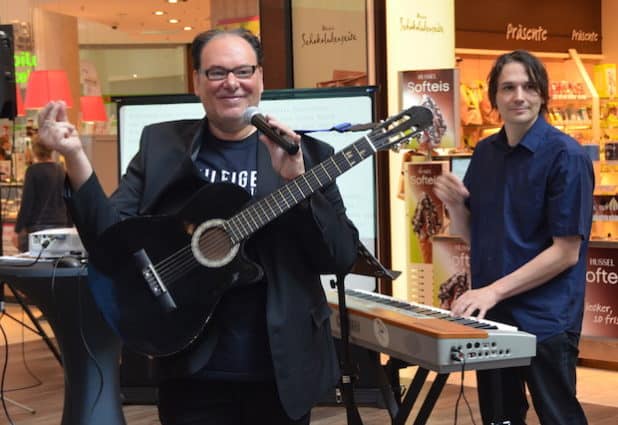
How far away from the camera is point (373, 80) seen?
6867mm

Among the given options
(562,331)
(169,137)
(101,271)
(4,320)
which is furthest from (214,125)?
(4,320)

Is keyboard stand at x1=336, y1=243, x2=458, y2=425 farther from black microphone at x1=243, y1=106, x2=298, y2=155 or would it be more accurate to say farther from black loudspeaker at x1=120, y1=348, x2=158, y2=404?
black loudspeaker at x1=120, y1=348, x2=158, y2=404

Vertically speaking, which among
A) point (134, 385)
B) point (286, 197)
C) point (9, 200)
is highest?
point (286, 197)

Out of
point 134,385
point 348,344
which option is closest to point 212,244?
point 348,344

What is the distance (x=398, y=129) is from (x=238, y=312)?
0.52 meters

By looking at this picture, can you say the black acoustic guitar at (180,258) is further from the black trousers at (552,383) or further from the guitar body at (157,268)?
the black trousers at (552,383)

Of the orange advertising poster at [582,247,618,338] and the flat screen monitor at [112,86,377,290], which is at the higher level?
the flat screen monitor at [112,86,377,290]

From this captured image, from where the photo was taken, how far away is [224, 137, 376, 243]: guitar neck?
2135 millimetres

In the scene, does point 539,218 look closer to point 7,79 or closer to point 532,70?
point 532,70

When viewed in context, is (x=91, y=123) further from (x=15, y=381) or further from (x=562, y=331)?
(x=562, y=331)

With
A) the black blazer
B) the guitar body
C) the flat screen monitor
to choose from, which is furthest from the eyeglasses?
the flat screen monitor

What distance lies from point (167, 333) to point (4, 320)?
7345mm

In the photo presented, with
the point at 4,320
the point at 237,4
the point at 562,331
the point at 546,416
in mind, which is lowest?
the point at 4,320

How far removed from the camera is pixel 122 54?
13.3m
